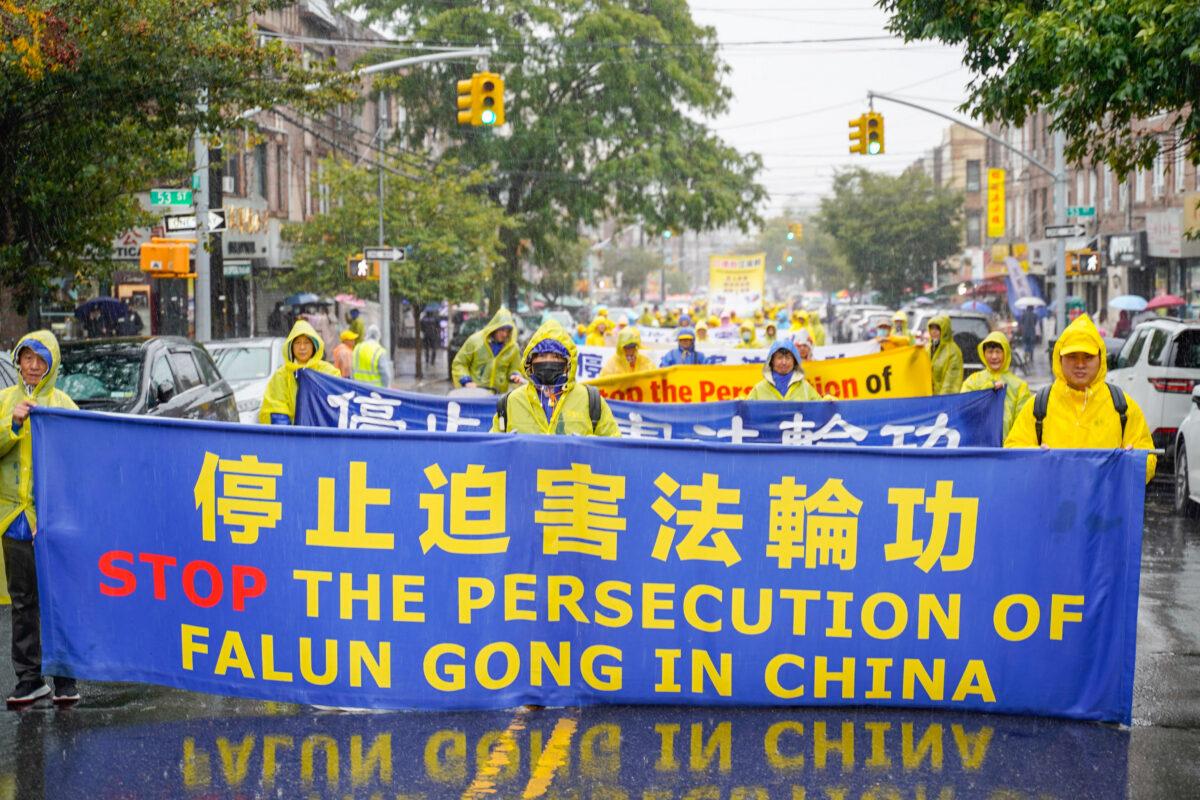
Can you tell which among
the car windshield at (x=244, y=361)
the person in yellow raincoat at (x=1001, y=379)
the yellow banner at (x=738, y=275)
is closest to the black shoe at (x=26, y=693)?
the person in yellow raincoat at (x=1001, y=379)

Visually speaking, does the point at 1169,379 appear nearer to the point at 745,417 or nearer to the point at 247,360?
the point at 745,417

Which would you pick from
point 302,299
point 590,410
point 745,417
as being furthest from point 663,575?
point 302,299

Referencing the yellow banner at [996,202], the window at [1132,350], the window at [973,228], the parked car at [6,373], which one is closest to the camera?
the parked car at [6,373]

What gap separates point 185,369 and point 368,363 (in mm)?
2059

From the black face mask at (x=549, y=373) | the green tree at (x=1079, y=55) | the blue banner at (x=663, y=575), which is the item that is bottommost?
the blue banner at (x=663, y=575)

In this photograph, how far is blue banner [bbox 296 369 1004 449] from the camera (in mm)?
11234

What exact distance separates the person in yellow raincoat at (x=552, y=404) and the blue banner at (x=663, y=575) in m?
1.37

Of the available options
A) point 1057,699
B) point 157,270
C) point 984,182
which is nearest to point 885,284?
point 984,182

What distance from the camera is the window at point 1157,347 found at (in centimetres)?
1625

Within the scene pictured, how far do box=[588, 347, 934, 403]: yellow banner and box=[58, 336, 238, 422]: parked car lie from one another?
3.65 meters

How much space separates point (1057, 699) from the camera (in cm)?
659

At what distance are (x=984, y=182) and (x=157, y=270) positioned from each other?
67207 mm

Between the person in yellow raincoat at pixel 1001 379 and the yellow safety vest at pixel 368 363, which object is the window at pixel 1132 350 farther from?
the yellow safety vest at pixel 368 363

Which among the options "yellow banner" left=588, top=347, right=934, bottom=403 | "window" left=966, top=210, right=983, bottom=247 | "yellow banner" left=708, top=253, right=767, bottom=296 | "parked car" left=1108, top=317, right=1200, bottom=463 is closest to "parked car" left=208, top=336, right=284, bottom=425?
"yellow banner" left=588, top=347, right=934, bottom=403
